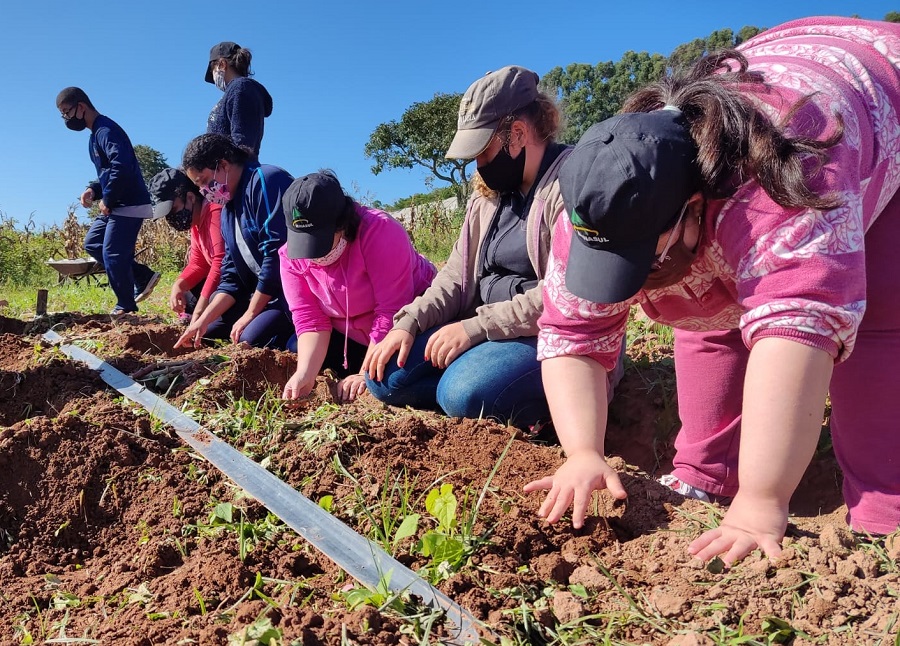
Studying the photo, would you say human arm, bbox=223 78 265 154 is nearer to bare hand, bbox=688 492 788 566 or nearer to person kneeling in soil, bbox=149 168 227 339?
person kneeling in soil, bbox=149 168 227 339

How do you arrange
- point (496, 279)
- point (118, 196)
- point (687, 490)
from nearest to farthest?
point (687, 490), point (496, 279), point (118, 196)

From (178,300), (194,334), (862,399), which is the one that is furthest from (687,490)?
(178,300)

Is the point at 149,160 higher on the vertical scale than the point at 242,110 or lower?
higher

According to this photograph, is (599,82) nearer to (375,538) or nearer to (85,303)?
(85,303)

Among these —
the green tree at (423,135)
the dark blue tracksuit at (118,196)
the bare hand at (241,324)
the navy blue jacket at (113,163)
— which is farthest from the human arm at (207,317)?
the green tree at (423,135)

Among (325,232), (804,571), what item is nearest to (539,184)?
(325,232)

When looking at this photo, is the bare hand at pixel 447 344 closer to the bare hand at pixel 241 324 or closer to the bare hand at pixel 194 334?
the bare hand at pixel 241 324

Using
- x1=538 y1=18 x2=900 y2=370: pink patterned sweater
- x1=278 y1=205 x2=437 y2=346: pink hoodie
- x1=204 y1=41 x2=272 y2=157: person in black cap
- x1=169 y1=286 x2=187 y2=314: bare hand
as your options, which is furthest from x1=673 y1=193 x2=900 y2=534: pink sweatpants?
x1=169 y1=286 x2=187 y2=314: bare hand

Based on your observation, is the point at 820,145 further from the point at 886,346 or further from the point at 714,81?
the point at 886,346

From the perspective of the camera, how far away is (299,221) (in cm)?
308

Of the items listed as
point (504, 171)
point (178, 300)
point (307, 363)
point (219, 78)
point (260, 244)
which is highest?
point (219, 78)

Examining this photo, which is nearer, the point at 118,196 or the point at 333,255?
the point at 333,255


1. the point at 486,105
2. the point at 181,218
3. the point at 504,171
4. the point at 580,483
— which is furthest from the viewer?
the point at 181,218

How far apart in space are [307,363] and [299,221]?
0.72 m
